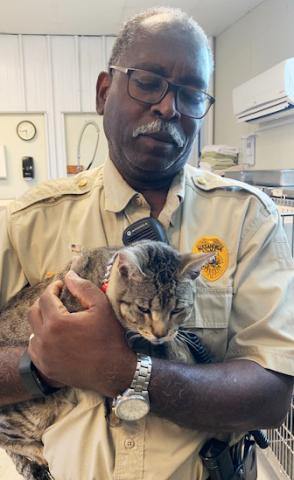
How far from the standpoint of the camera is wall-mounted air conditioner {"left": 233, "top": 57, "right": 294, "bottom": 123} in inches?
86.3

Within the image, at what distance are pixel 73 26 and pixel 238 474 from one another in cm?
335

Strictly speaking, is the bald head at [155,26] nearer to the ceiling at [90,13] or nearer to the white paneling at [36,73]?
the ceiling at [90,13]

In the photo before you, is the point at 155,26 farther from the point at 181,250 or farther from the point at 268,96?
the point at 268,96

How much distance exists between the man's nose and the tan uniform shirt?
0.15m

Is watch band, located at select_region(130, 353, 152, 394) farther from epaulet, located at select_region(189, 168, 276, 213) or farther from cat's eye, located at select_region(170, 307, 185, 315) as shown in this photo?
epaulet, located at select_region(189, 168, 276, 213)

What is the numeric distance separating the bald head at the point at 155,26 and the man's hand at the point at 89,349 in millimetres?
590

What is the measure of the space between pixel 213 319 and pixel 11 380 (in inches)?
16.9

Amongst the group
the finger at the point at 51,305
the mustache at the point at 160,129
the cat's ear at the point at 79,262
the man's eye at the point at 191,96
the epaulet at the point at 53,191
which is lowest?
the finger at the point at 51,305

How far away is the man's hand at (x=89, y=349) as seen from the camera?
71cm

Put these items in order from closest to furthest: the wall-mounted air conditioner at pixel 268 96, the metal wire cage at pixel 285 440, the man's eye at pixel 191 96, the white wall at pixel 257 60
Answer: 1. the man's eye at pixel 191 96
2. the metal wire cage at pixel 285 440
3. the wall-mounted air conditioner at pixel 268 96
4. the white wall at pixel 257 60

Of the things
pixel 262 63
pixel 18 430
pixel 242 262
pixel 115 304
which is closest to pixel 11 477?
→ pixel 18 430

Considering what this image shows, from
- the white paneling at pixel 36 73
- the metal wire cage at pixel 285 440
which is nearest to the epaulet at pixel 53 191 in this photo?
the metal wire cage at pixel 285 440

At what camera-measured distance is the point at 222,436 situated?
0.83 m

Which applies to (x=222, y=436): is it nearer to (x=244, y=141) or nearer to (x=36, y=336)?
(x=36, y=336)
